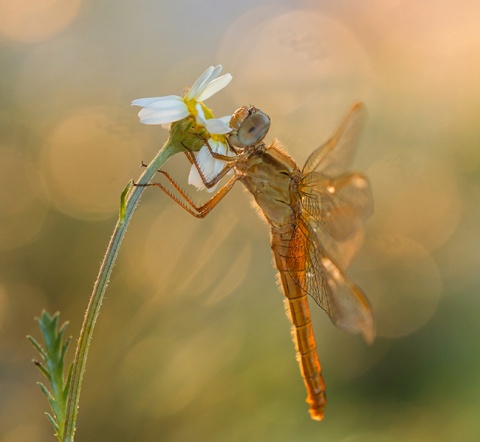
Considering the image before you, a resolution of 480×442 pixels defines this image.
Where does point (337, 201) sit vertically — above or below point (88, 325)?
above

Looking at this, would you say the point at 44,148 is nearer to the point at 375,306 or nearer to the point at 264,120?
the point at 375,306

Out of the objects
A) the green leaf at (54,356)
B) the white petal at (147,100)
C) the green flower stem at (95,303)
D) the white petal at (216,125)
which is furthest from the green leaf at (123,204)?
the white petal at (216,125)

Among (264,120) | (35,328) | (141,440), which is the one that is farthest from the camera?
(35,328)

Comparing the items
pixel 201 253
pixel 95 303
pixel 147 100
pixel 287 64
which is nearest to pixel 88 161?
pixel 201 253

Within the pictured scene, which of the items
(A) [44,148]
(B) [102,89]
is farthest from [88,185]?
(B) [102,89]

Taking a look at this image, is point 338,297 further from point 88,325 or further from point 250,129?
point 88,325
